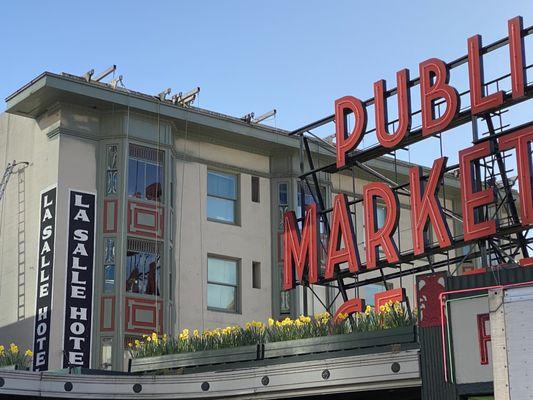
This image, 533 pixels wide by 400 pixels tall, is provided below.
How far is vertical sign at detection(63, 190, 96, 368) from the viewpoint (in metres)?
31.6

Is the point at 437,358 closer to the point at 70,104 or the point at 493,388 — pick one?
the point at 493,388

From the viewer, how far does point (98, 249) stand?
33125mm

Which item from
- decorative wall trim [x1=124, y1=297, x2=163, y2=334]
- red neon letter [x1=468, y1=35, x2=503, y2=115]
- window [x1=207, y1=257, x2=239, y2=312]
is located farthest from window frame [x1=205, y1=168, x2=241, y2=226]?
red neon letter [x1=468, y1=35, x2=503, y2=115]

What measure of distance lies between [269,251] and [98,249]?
24.8 feet

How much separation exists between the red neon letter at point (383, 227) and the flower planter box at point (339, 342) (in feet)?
17.0

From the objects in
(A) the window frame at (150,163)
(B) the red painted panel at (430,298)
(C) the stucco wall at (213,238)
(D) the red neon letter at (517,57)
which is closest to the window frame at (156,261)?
(C) the stucco wall at (213,238)

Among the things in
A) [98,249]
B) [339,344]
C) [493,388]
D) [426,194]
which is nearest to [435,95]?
[426,194]

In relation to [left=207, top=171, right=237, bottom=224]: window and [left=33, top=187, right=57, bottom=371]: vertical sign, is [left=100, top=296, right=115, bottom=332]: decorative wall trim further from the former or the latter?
[left=207, top=171, right=237, bottom=224]: window

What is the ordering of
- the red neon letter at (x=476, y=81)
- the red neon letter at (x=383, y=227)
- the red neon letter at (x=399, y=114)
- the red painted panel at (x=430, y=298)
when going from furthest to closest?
the red neon letter at (x=399, y=114)
the red neon letter at (x=383, y=227)
the red neon letter at (x=476, y=81)
the red painted panel at (x=430, y=298)

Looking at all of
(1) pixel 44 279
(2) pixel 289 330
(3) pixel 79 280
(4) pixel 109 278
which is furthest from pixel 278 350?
(1) pixel 44 279

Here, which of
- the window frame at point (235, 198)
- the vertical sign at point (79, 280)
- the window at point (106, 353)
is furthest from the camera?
the window frame at point (235, 198)

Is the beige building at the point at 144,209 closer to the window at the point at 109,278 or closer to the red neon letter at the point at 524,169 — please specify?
Answer: the window at the point at 109,278

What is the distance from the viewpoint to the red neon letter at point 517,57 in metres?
23.1

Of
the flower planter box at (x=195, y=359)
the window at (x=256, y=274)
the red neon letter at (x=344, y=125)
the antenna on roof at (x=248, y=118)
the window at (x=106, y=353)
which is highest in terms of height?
the antenna on roof at (x=248, y=118)
